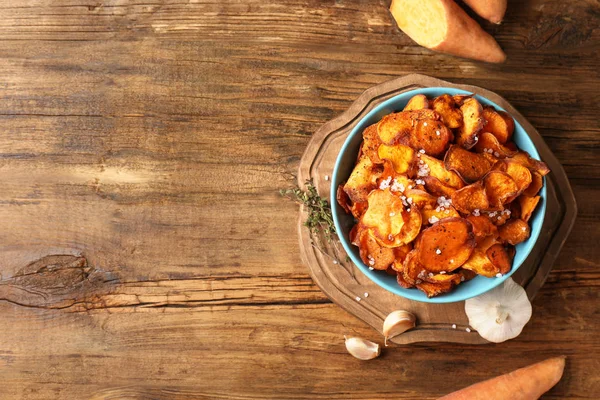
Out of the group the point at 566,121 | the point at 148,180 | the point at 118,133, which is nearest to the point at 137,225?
the point at 148,180

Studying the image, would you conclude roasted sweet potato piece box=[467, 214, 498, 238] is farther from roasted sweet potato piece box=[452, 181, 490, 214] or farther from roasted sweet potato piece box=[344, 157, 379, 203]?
roasted sweet potato piece box=[344, 157, 379, 203]

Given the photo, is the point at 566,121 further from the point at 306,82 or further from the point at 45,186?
the point at 45,186

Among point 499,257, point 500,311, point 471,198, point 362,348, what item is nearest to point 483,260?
point 499,257

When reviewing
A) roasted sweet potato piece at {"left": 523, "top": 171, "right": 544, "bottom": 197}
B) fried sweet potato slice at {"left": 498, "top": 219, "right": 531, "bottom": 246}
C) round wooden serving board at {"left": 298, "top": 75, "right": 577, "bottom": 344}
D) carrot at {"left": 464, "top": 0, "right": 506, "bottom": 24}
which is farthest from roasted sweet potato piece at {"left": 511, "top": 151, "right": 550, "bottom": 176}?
carrot at {"left": 464, "top": 0, "right": 506, "bottom": 24}

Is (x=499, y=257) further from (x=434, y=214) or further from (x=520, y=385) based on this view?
Result: (x=520, y=385)

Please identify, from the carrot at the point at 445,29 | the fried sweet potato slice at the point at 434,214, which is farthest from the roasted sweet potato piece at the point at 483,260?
the carrot at the point at 445,29

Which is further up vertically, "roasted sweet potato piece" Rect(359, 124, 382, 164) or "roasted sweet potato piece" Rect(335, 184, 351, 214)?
"roasted sweet potato piece" Rect(359, 124, 382, 164)
